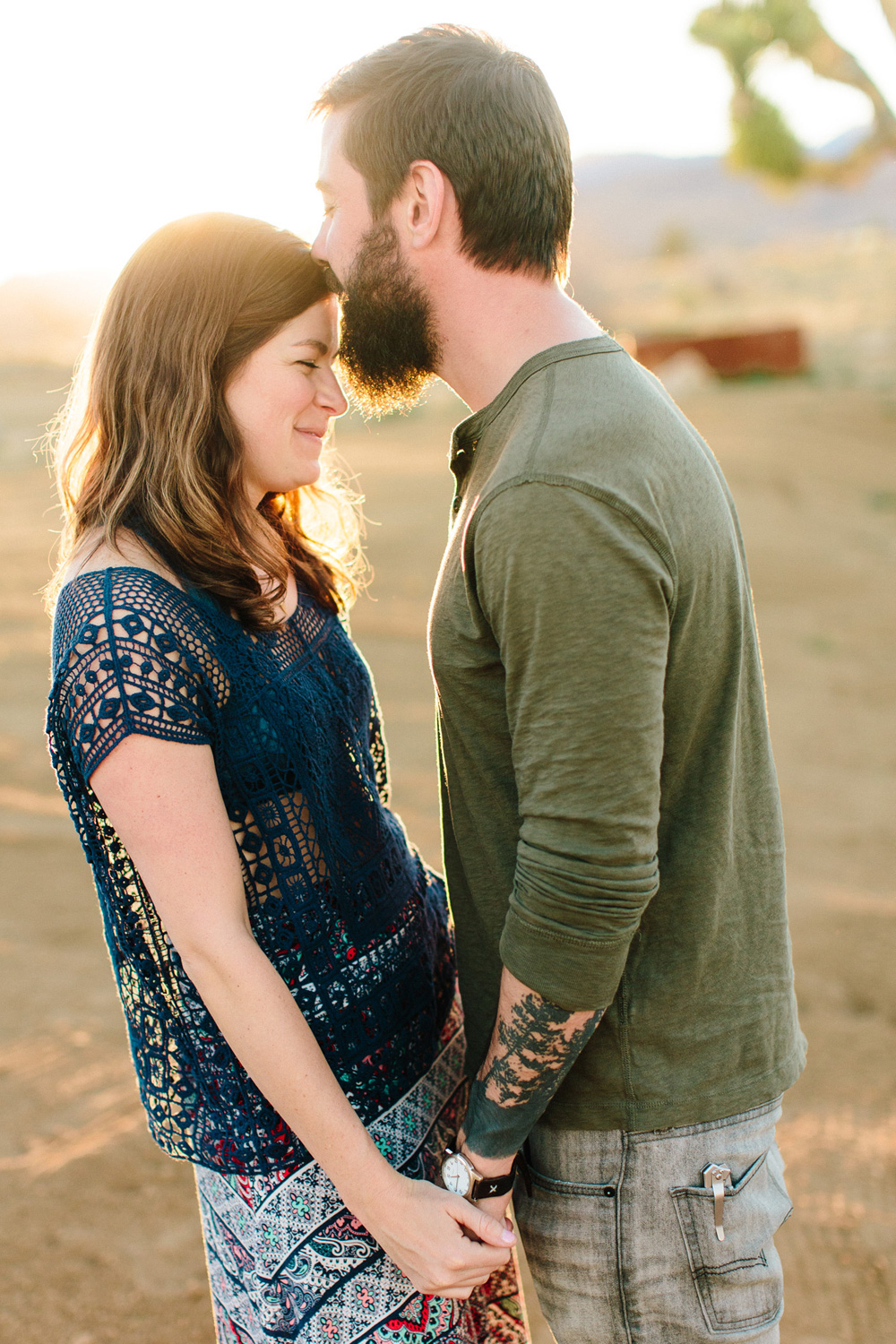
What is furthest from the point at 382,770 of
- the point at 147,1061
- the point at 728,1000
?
the point at 728,1000

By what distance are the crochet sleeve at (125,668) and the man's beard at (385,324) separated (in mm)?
480

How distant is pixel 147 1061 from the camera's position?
5.16 feet

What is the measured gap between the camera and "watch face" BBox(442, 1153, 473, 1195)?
4.75 ft

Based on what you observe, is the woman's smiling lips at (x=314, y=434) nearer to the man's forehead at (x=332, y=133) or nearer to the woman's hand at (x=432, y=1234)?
the man's forehead at (x=332, y=133)

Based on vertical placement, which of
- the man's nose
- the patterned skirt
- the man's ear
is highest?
the man's ear

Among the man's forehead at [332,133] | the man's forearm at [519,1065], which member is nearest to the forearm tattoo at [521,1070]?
the man's forearm at [519,1065]

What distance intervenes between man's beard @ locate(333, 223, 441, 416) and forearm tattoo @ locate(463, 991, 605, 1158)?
3.01 ft

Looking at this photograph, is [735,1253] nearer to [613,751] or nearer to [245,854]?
[613,751]

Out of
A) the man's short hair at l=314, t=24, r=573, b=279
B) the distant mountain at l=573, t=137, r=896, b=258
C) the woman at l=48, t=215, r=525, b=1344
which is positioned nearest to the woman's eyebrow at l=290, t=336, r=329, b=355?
the woman at l=48, t=215, r=525, b=1344

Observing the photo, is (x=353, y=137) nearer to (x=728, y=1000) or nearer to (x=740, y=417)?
(x=728, y=1000)

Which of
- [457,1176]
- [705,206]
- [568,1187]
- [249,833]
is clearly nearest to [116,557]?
[249,833]

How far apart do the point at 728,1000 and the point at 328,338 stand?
3.91 ft

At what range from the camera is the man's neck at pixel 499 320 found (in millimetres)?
1460

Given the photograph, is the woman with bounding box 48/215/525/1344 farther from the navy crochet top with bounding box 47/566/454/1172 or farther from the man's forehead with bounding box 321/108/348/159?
the man's forehead with bounding box 321/108/348/159
